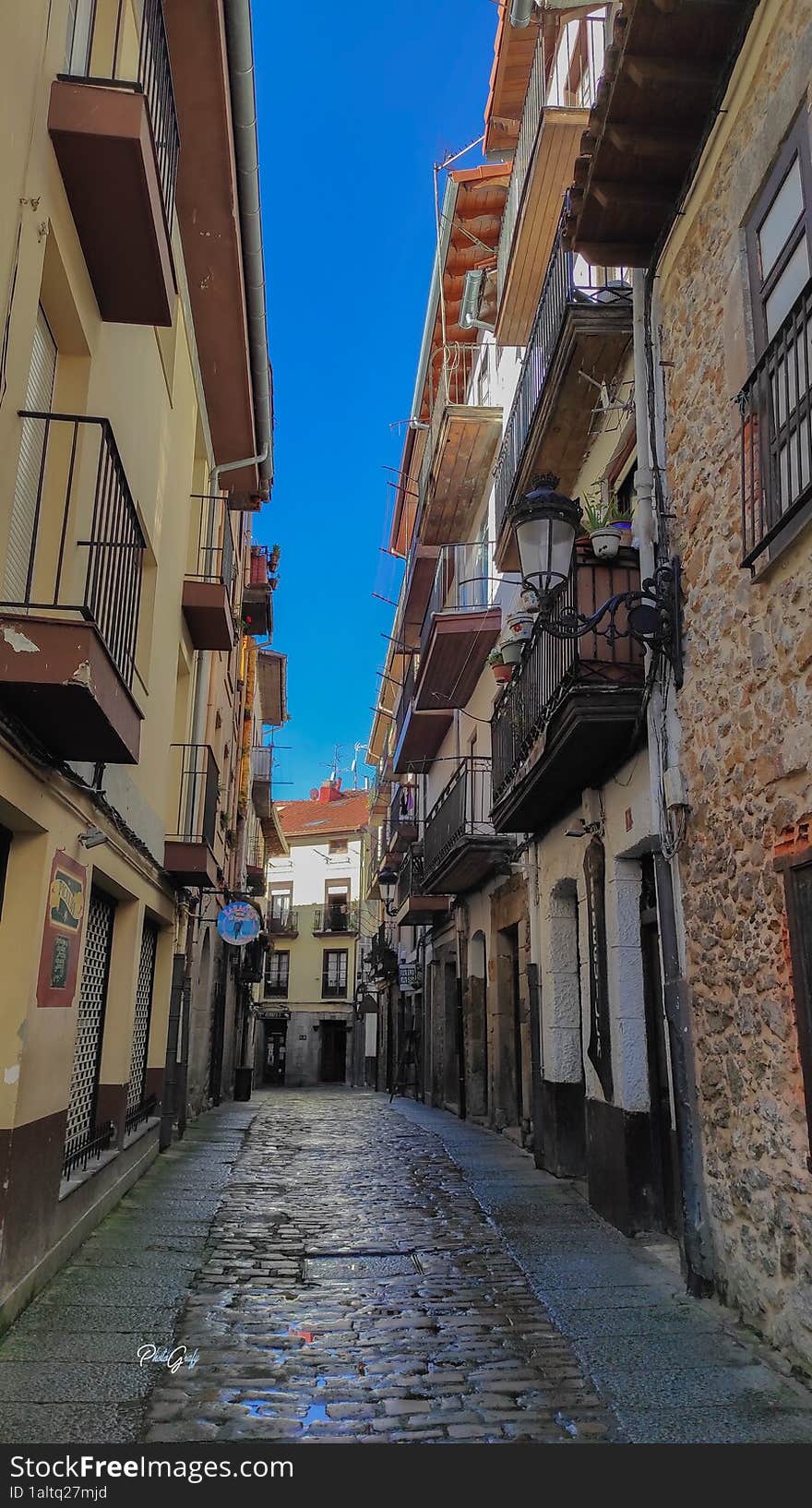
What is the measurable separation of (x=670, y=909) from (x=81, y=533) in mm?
4199

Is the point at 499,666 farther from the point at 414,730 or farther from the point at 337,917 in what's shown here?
the point at 337,917

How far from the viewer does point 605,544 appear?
7395 millimetres

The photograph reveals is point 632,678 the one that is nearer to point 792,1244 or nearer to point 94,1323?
point 792,1244

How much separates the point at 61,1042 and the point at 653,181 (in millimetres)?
6483

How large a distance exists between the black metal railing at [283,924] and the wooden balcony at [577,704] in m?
36.8

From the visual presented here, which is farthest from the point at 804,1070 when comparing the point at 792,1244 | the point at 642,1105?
the point at 642,1105

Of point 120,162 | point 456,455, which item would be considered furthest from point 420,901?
point 120,162

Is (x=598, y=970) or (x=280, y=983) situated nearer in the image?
(x=598, y=970)

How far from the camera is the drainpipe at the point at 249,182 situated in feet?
26.7

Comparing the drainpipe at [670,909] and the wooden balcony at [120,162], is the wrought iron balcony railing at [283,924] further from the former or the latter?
the wooden balcony at [120,162]

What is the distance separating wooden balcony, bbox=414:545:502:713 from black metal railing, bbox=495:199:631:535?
234 centimetres

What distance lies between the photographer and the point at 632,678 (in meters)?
7.23

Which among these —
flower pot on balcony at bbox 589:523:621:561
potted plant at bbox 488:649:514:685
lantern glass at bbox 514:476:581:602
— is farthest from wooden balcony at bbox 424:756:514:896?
lantern glass at bbox 514:476:581:602

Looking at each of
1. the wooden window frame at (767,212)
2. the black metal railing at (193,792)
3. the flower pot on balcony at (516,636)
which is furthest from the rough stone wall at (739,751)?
the black metal railing at (193,792)
